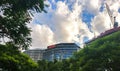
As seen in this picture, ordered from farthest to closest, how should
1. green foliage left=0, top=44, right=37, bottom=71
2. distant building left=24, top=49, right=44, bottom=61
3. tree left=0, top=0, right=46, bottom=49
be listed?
distant building left=24, top=49, right=44, bottom=61 → green foliage left=0, top=44, right=37, bottom=71 → tree left=0, top=0, right=46, bottom=49

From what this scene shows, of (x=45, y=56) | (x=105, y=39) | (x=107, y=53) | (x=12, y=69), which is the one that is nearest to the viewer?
(x=12, y=69)

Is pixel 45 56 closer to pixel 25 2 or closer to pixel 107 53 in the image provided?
pixel 107 53

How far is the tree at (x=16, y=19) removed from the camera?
59.8 ft

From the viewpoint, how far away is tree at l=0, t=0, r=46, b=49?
59.8 ft

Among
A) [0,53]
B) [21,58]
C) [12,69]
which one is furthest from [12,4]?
[21,58]

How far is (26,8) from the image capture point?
735 inches

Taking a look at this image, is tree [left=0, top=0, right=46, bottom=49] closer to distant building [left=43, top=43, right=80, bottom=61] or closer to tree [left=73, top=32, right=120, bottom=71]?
tree [left=73, top=32, right=120, bottom=71]

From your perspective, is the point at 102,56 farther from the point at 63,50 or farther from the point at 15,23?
the point at 63,50

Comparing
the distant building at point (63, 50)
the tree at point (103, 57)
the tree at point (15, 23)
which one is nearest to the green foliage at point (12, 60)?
A: the tree at point (15, 23)

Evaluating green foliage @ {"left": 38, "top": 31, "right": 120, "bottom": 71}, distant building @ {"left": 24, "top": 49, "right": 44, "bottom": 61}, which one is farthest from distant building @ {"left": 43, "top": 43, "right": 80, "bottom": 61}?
green foliage @ {"left": 38, "top": 31, "right": 120, "bottom": 71}

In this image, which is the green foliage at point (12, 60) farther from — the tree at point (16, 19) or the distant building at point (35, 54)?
the distant building at point (35, 54)

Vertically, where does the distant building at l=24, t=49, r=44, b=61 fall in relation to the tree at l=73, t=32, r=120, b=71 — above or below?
above

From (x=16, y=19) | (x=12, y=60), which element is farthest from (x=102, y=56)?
(x=16, y=19)

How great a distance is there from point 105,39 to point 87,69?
6.33 m
